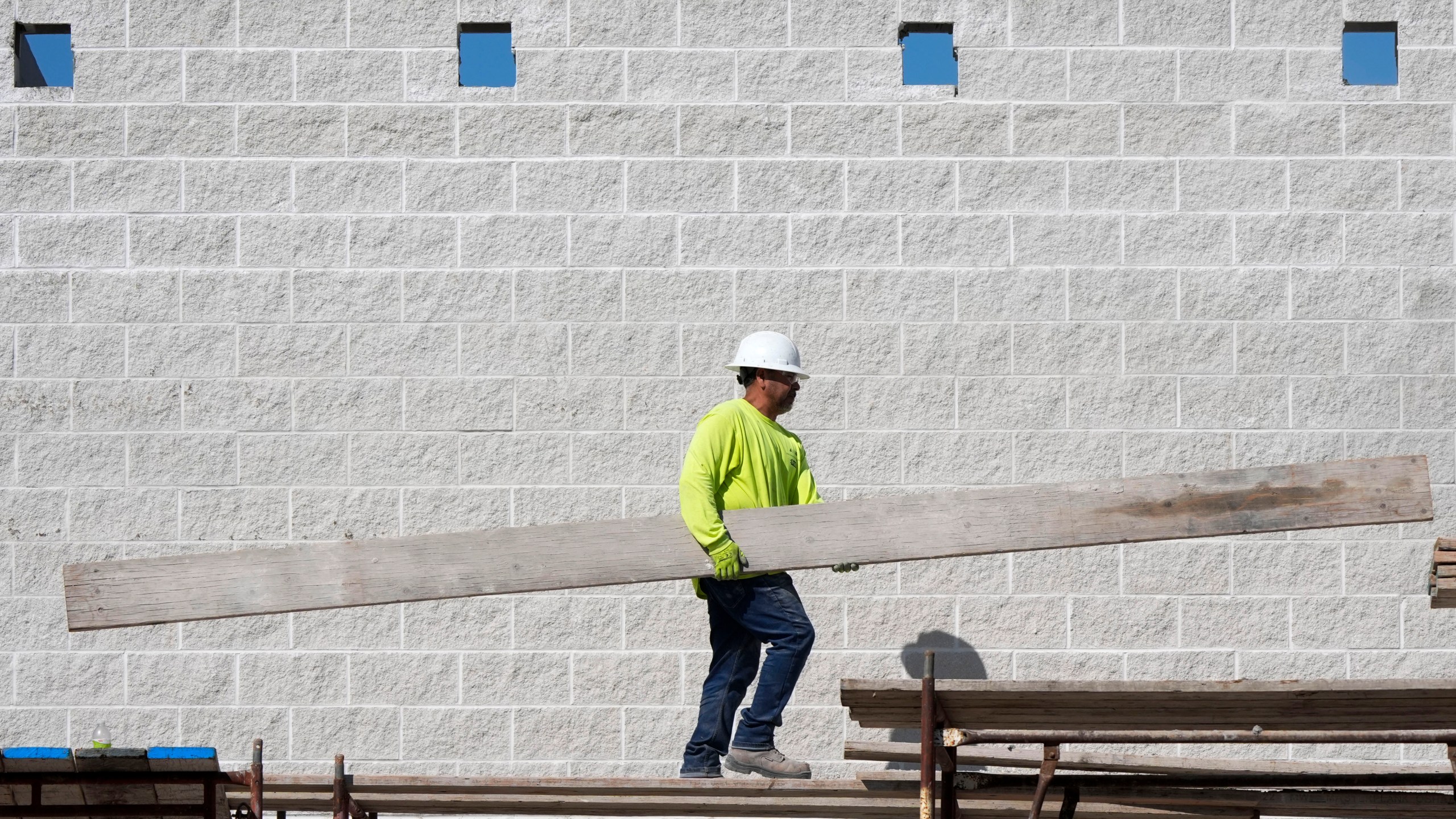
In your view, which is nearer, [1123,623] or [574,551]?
[574,551]

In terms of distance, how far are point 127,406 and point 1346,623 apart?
17.7 feet

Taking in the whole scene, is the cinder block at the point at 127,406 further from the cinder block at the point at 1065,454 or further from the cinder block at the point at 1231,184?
the cinder block at the point at 1231,184

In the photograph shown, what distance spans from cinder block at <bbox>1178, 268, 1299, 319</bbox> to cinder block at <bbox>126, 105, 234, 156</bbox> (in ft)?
14.0

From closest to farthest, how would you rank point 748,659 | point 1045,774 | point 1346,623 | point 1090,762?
point 1045,774, point 1090,762, point 748,659, point 1346,623

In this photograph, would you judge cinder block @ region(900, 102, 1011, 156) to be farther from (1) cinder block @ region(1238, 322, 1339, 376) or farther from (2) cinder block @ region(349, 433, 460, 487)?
(2) cinder block @ region(349, 433, 460, 487)

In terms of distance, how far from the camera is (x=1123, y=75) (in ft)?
22.4

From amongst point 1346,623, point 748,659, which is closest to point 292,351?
point 748,659

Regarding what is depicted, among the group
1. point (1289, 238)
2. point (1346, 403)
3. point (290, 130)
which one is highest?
point (290, 130)

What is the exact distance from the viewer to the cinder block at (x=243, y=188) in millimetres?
6805

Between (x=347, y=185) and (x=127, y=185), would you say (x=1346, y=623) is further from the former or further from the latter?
(x=127, y=185)

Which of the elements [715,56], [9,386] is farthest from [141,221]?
[715,56]

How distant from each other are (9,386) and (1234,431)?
17.5 ft

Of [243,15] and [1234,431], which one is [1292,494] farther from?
[243,15]

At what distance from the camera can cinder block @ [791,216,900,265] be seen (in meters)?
6.77
